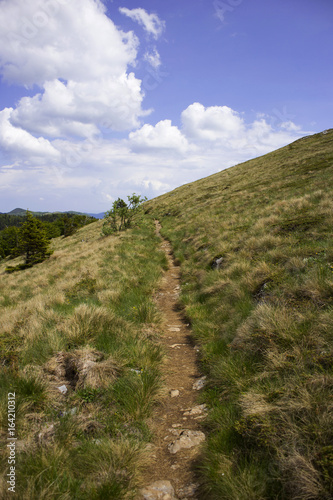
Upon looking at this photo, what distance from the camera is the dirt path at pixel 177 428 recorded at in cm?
282

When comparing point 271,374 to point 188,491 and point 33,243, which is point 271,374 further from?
point 33,243

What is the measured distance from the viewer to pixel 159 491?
2.75 m

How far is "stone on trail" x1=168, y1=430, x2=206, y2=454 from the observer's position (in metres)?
3.33

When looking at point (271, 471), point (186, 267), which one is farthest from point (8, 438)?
point (186, 267)

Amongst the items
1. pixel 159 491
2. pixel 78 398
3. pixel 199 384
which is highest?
pixel 78 398

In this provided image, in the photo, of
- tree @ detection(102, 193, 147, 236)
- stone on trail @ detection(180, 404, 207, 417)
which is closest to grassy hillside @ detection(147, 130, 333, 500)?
stone on trail @ detection(180, 404, 207, 417)

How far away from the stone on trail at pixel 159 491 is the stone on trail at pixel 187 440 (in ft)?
1.54

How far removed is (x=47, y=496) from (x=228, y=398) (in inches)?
101

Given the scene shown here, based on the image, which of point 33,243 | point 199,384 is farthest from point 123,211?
point 199,384

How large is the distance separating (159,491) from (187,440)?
0.78 meters

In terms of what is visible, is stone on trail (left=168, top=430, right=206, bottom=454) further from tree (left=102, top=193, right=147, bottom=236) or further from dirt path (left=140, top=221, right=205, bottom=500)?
tree (left=102, top=193, right=147, bottom=236)

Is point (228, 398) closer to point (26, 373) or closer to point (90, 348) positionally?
point (90, 348)

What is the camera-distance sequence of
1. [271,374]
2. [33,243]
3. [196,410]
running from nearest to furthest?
[271,374]
[196,410]
[33,243]

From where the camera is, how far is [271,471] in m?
2.47
